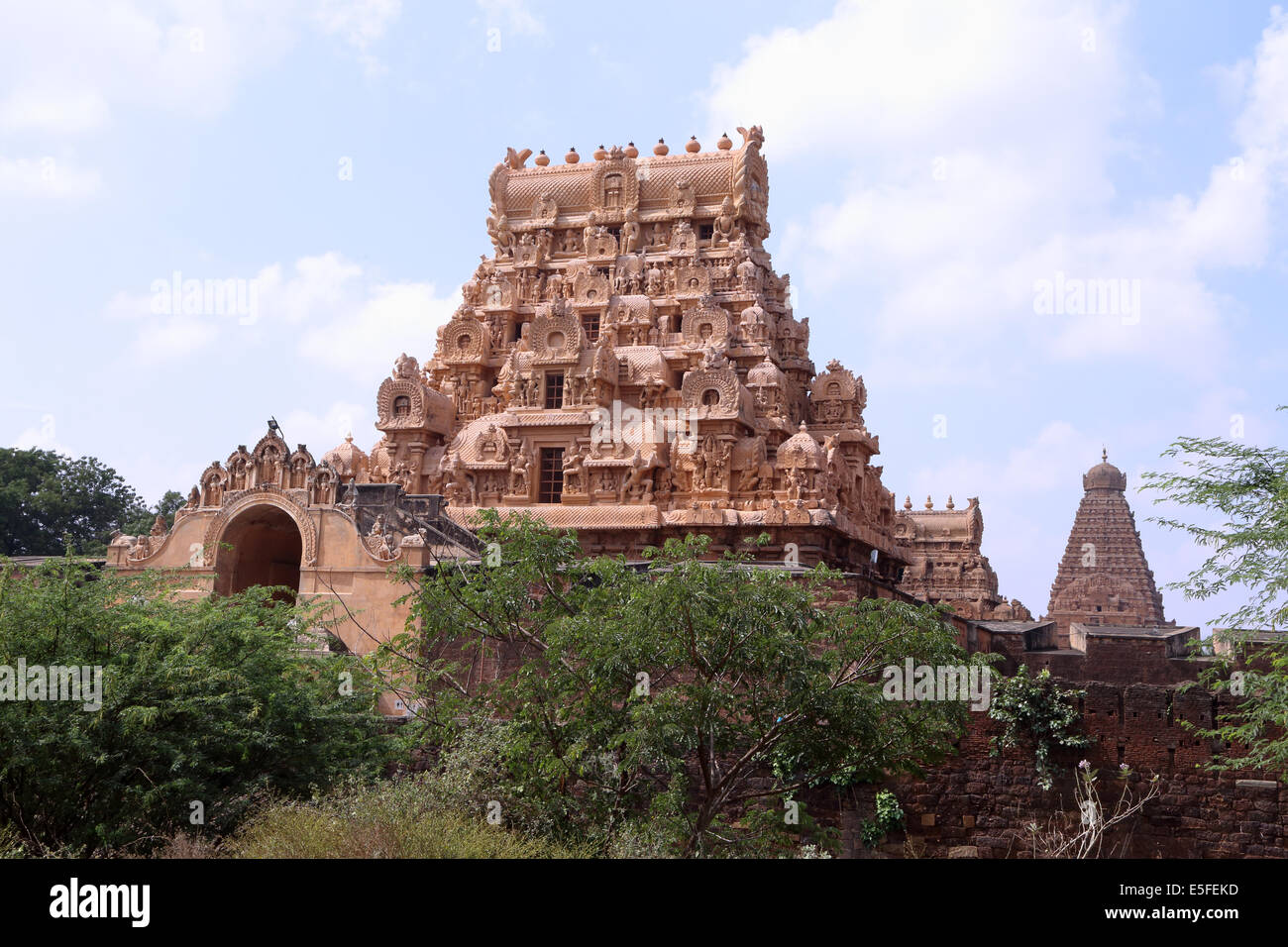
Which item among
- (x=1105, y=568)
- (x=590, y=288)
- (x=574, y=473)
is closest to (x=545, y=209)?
(x=590, y=288)

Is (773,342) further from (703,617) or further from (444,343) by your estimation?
(703,617)

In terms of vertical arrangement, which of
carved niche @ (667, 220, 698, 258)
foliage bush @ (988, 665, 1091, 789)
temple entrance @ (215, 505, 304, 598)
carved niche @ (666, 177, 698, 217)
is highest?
carved niche @ (666, 177, 698, 217)

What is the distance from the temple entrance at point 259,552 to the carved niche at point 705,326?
1602 cm

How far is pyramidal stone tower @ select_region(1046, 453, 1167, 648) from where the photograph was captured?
2687 inches

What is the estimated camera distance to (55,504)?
57.7 metres

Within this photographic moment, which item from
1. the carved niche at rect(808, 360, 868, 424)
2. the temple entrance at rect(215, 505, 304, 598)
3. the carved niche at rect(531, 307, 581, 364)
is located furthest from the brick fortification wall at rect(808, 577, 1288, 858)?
the carved niche at rect(531, 307, 581, 364)

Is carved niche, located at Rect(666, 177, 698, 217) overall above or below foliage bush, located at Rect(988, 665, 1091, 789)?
above

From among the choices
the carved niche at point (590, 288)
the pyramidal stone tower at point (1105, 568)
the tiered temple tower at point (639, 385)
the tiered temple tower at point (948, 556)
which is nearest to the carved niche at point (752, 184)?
the tiered temple tower at point (639, 385)

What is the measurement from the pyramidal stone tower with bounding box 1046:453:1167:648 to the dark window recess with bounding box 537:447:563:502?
35381mm

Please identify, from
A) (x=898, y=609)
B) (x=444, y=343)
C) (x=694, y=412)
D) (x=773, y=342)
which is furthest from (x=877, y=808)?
(x=444, y=343)

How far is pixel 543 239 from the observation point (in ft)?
154

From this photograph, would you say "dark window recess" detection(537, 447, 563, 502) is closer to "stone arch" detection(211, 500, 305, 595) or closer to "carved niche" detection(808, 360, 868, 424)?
"carved niche" detection(808, 360, 868, 424)
